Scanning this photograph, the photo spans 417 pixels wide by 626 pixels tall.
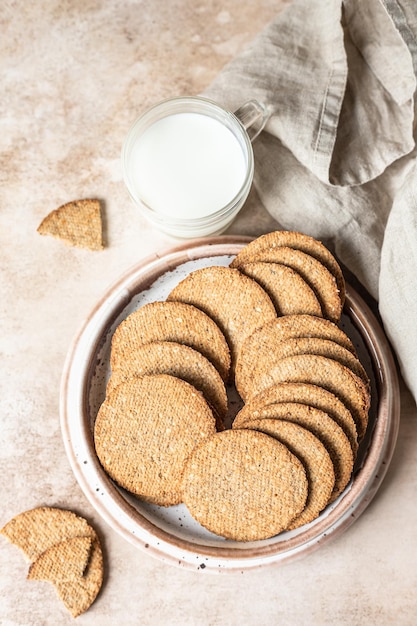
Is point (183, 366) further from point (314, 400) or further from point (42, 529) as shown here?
point (42, 529)

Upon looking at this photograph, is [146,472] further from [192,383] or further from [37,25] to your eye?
[37,25]

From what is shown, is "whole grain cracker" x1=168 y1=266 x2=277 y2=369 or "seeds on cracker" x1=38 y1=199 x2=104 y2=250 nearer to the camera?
"whole grain cracker" x1=168 y1=266 x2=277 y2=369

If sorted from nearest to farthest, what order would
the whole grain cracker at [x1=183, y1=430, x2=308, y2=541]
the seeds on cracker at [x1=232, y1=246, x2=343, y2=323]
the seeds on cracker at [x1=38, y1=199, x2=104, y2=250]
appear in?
the whole grain cracker at [x1=183, y1=430, x2=308, y2=541] < the seeds on cracker at [x1=232, y1=246, x2=343, y2=323] < the seeds on cracker at [x1=38, y1=199, x2=104, y2=250]

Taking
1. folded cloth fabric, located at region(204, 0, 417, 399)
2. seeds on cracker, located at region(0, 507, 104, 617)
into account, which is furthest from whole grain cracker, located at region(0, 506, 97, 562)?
folded cloth fabric, located at region(204, 0, 417, 399)

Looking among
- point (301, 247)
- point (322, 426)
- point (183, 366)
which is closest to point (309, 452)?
point (322, 426)

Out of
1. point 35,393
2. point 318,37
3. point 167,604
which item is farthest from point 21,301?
point 318,37

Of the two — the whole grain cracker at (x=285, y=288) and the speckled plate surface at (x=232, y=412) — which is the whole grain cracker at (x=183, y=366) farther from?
the whole grain cracker at (x=285, y=288)

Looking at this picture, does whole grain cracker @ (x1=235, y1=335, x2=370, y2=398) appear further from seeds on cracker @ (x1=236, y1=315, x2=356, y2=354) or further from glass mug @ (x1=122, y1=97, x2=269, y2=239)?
glass mug @ (x1=122, y1=97, x2=269, y2=239)
